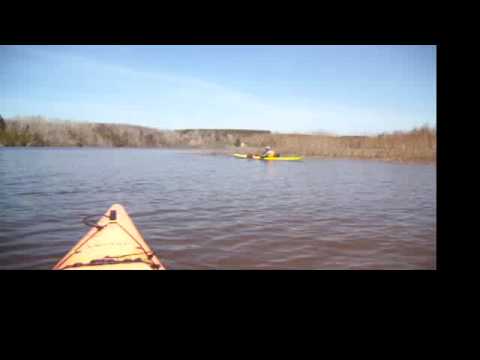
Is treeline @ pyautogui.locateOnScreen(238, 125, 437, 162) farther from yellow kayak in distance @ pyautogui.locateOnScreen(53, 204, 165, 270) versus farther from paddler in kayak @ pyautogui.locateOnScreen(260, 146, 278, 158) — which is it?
yellow kayak in distance @ pyautogui.locateOnScreen(53, 204, 165, 270)

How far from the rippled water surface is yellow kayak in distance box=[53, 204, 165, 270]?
373mm

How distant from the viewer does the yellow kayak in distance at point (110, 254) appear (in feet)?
8.98

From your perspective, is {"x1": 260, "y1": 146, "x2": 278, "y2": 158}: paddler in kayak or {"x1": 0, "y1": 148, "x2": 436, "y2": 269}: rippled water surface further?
{"x1": 260, "y1": 146, "x2": 278, "y2": 158}: paddler in kayak

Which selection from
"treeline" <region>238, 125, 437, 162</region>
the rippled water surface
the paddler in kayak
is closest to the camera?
the rippled water surface

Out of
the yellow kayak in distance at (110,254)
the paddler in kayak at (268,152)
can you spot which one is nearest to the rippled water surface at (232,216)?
the yellow kayak in distance at (110,254)

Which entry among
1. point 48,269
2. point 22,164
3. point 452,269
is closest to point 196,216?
point 48,269

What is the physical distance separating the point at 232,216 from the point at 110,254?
6.91 feet

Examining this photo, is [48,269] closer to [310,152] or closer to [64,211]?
[64,211]

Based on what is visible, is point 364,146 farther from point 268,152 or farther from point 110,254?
point 110,254

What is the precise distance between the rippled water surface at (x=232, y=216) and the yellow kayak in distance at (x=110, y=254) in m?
0.37

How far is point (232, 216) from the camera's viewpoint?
15.1ft

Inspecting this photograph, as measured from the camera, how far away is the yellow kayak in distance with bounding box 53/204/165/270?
8.98 feet

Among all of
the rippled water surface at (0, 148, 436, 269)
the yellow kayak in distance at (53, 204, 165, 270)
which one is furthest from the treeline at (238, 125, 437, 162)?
the yellow kayak in distance at (53, 204, 165, 270)
